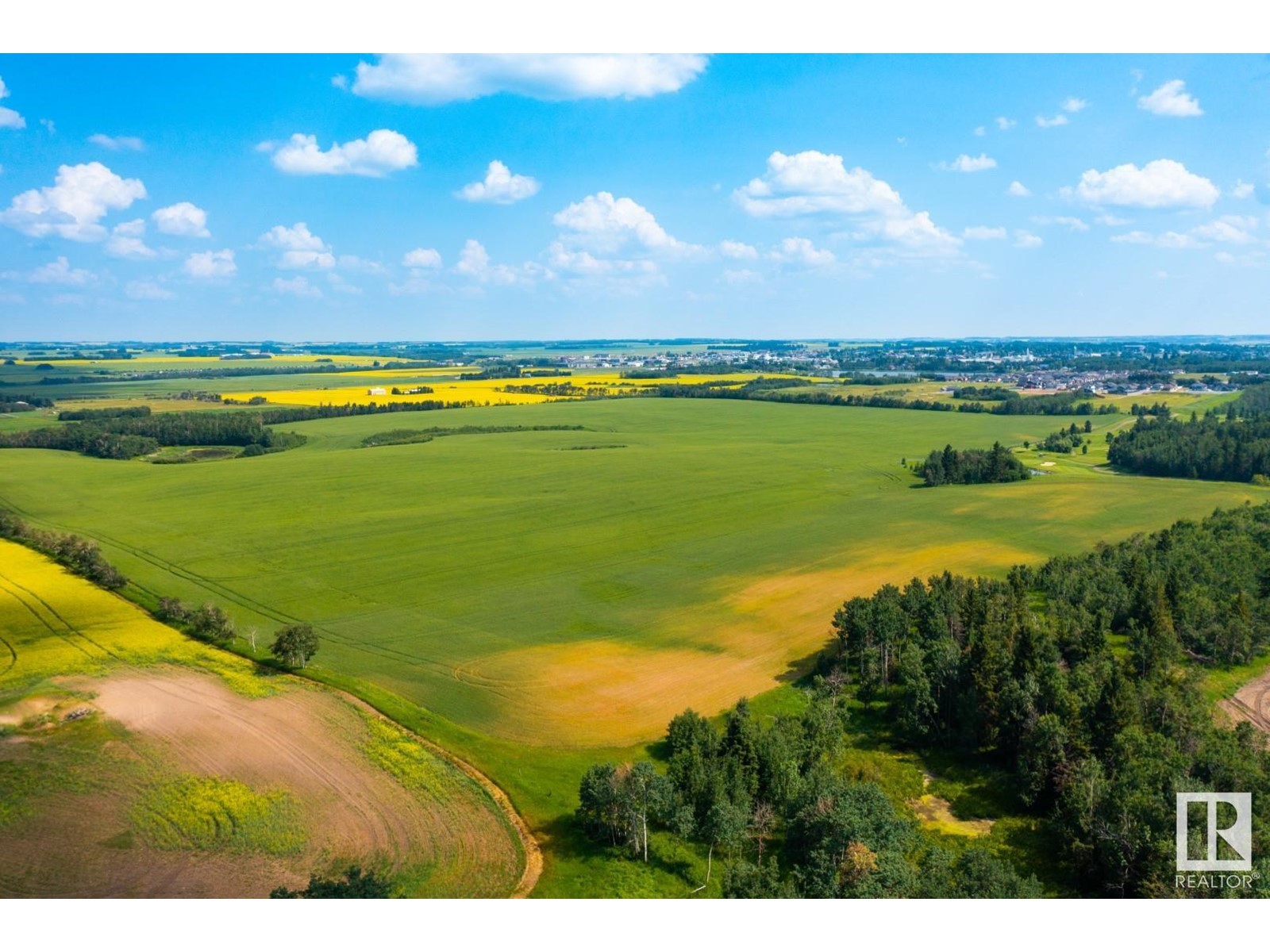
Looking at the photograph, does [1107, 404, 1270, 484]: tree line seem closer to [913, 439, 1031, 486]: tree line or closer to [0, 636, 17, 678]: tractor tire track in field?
[913, 439, 1031, 486]: tree line

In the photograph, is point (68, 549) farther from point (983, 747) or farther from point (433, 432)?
point (433, 432)

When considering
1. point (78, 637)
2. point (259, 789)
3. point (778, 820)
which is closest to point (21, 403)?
point (78, 637)

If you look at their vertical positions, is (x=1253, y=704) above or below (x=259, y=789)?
below

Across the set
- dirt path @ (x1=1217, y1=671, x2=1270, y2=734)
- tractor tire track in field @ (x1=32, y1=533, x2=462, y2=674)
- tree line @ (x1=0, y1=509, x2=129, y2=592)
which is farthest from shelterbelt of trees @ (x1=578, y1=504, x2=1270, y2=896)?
tree line @ (x1=0, y1=509, x2=129, y2=592)

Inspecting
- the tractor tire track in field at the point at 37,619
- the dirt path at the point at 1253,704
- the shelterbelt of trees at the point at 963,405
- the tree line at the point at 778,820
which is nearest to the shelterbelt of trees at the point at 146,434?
the tractor tire track in field at the point at 37,619

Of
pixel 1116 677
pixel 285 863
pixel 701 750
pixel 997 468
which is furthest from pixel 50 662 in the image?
pixel 997 468

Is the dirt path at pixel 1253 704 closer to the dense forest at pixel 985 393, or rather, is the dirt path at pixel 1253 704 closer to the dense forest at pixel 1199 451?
the dense forest at pixel 1199 451
